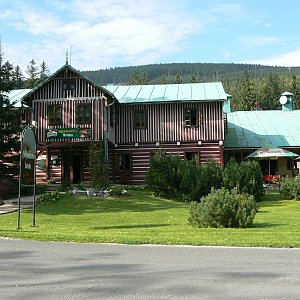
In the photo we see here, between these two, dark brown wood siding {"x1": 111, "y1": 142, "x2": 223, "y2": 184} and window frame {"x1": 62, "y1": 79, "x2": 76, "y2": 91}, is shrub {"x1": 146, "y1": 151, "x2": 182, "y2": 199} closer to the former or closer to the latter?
dark brown wood siding {"x1": 111, "y1": 142, "x2": 223, "y2": 184}

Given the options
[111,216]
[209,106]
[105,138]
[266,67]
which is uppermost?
[266,67]

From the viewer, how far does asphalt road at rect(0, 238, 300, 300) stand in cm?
670

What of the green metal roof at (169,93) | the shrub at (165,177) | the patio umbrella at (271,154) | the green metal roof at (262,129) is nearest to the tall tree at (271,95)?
the green metal roof at (262,129)

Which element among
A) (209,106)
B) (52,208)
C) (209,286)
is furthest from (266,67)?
(209,286)

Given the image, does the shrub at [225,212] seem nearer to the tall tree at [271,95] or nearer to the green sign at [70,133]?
the green sign at [70,133]

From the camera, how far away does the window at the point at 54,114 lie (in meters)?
33.8

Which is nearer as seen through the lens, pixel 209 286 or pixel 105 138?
pixel 209 286

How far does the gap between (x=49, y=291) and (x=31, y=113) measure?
2969 centimetres

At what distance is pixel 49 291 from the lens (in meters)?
6.81

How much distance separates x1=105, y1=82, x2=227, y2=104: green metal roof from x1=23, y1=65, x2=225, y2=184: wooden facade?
343 mm

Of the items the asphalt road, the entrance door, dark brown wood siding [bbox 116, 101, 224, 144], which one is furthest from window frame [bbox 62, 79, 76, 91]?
the asphalt road

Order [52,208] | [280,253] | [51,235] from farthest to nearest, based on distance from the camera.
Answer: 1. [52,208]
2. [51,235]
3. [280,253]

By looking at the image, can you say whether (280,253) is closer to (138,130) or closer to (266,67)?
(138,130)

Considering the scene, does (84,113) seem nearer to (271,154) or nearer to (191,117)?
(191,117)
